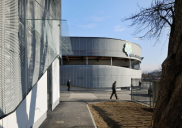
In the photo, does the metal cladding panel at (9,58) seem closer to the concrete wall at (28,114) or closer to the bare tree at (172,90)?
the concrete wall at (28,114)

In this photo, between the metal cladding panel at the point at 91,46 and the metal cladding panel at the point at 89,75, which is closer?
the metal cladding panel at the point at 89,75

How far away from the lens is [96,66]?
24750 mm

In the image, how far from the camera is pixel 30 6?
5.34m

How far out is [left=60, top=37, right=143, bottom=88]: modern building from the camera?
24.6m

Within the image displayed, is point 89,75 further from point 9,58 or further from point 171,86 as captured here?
point 171,86

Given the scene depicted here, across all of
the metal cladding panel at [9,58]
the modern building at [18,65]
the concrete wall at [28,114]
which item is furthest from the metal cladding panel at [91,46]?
the metal cladding panel at [9,58]

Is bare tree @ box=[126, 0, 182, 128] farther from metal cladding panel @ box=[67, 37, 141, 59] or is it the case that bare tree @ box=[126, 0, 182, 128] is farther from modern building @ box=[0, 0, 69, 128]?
metal cladding panel @ box=[67, 37, 141, 59]

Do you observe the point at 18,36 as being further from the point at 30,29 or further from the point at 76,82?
the point at 76,82

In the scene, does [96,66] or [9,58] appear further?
[96,66]

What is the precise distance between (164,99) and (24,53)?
13.2ft

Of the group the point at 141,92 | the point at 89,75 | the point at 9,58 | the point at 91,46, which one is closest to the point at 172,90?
the point at 9,58

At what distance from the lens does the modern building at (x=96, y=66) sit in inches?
967

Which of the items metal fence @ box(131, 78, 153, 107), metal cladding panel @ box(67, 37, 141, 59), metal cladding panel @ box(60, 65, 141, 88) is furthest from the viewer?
metal cladding panel @ box(67, 37, 141, 59)

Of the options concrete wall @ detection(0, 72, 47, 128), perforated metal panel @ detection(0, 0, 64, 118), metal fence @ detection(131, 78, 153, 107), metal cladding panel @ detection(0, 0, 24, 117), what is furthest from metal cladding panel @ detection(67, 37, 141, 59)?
metal cladding panel @ detection(0, 0, 24, 117)
